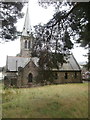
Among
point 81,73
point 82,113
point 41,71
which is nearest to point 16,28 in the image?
point 41,71

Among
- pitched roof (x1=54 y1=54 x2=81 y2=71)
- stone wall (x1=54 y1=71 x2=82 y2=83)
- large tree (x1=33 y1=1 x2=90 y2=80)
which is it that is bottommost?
stone wall (x1=54 y1=71 x2=82 y2=83)

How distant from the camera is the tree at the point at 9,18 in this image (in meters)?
9.88

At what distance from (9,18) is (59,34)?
3656mm

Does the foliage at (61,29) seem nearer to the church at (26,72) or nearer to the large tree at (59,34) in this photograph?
the large tree at (59,34)

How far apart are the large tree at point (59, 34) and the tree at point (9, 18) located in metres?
2.09

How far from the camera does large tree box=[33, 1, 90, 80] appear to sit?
28.5 ft

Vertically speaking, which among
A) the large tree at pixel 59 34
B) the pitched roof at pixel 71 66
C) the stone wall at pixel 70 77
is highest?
the large tree at pixel 59 34

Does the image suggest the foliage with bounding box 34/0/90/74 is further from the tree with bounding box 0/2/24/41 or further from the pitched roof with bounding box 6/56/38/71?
the pitched roof with bounding box 6/56/38/71

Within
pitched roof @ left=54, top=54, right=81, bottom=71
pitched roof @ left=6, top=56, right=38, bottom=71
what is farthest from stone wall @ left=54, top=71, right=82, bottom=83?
pitched roof @ left=6, top=56, right=38, bottom=71

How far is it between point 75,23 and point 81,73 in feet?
80.1

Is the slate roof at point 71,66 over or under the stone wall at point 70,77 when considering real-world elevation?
over

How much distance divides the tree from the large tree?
2.09m

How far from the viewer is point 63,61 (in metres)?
9.20

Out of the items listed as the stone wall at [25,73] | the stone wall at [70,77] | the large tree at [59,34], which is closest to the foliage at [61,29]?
the large tree at [59,34]
